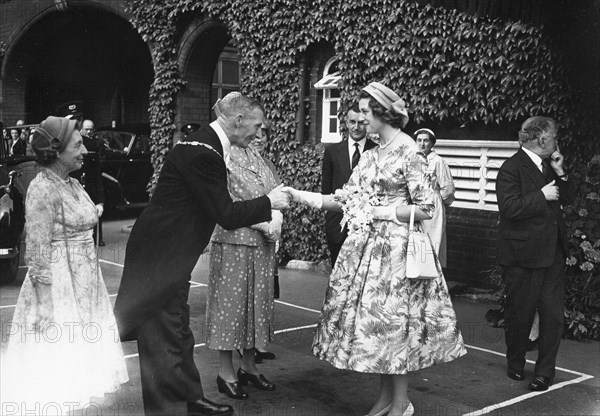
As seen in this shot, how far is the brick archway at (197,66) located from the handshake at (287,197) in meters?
8.78

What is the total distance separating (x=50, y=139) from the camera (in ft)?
14.6

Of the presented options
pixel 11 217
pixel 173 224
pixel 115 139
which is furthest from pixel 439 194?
pixel 115 139

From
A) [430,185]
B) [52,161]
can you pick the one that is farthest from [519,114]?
[52,161]

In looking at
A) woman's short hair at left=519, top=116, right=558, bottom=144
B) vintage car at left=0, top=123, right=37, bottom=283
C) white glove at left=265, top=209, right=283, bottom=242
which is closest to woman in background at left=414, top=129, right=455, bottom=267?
woman's short hair at left=519, top=116, right=558, bottom=144

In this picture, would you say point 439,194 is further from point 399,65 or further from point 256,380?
point 256,380

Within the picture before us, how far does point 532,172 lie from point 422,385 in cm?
180

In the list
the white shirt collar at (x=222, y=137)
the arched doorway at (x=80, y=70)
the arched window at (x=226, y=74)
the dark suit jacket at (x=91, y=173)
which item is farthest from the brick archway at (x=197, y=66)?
the white shirt collar at (x=222, y=137)

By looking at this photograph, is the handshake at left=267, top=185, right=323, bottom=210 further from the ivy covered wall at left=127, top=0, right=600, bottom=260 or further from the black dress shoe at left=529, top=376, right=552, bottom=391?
the ivy covered wall at left=127, top=0, right=600, bottom=260

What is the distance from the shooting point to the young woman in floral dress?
168 inches

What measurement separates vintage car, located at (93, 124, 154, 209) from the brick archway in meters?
2.53

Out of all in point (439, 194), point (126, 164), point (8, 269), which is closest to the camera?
point (439, 194)

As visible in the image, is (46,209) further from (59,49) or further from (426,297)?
(59,49)

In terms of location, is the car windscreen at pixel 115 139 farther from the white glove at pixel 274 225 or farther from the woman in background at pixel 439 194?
the white glove at pixel 274 225

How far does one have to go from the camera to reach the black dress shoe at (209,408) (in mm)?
4590
